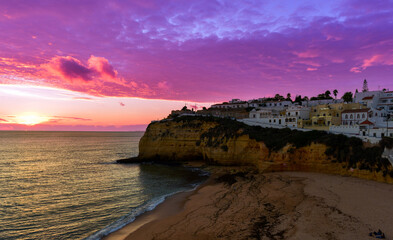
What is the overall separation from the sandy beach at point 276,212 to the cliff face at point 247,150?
2.70 metres

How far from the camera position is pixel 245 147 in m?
40.8

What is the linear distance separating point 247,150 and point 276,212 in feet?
73.6

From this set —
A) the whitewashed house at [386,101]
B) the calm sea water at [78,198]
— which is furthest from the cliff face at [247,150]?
the whitewashed house at [386,101]

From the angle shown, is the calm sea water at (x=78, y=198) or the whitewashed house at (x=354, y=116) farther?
the whitewashed house at (x=354, y=116)

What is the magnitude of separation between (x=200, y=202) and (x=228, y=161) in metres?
21.1

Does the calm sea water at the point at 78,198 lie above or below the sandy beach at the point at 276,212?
below

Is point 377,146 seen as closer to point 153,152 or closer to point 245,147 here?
point 245,147

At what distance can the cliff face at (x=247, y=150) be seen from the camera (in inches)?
1121

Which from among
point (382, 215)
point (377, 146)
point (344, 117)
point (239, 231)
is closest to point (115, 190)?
point (239, 231)

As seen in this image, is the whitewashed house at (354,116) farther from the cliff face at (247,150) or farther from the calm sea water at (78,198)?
the calm sea water at (78,198)

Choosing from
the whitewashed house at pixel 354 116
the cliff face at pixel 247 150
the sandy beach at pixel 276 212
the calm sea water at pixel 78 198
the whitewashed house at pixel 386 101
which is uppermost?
the whitewashed house at pixel 386 101

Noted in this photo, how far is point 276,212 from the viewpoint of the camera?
60.1ft

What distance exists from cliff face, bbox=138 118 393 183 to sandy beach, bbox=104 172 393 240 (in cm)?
270

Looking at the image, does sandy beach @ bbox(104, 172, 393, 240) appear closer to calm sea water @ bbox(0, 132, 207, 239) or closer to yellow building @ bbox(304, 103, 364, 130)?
calm sea water @ bbox(0, 132, 207, 239)
